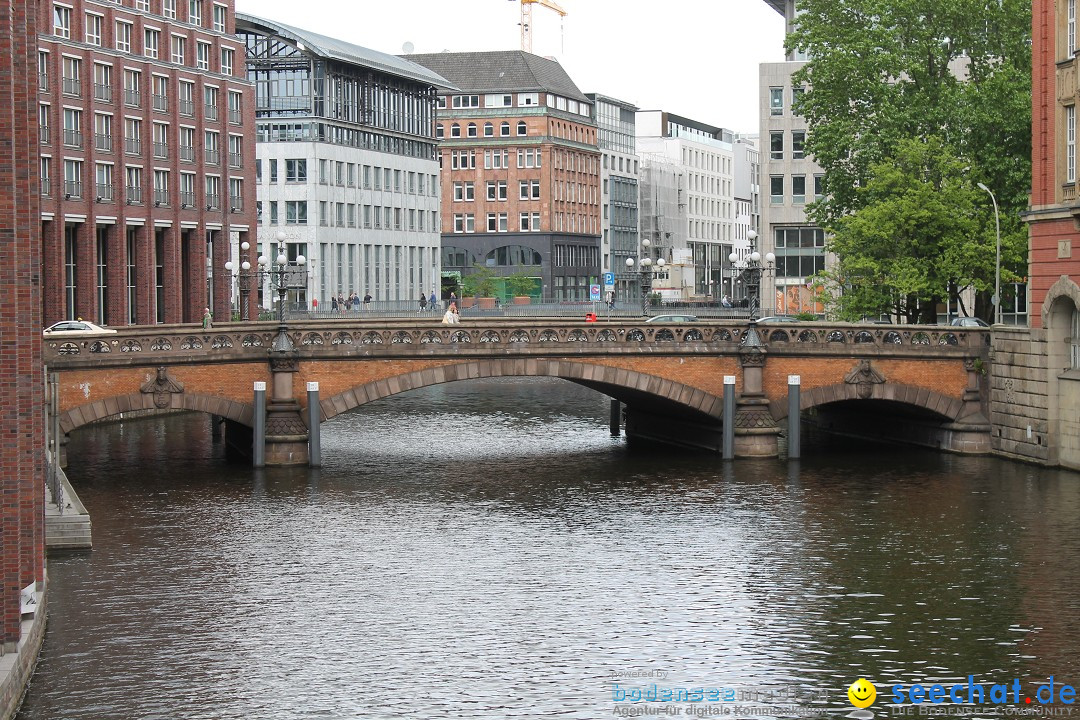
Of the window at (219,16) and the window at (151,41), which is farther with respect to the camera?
the window at (219,16)

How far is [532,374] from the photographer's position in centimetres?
6059

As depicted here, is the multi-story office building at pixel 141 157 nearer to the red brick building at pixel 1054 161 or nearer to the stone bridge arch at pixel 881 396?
the stone bridge arch at pixel 881 396

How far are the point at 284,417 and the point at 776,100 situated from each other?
217 feet

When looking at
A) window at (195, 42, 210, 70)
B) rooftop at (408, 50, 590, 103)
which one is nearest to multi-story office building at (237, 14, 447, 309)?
window at (195, 42, 210, 70)

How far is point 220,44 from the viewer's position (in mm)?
111125

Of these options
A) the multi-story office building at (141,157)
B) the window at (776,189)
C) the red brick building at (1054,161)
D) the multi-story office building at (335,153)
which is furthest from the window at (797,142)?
the red brick building at (1054,161)

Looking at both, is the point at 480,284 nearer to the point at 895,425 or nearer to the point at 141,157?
the point at 141,157

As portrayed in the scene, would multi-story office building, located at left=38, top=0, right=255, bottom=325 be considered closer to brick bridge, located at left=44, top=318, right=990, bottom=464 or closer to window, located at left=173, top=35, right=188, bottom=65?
window, located at left=173, top=35, right=188, bottom=65

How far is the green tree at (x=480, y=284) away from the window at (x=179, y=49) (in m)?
56.5

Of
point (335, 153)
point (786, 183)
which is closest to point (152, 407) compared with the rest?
point (786, 183)

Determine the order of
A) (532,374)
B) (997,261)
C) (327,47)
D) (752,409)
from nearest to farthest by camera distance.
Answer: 1. (532,374)
2. (752,409)
3. (997,261)
4. (327,47)

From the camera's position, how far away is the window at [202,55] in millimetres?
108750

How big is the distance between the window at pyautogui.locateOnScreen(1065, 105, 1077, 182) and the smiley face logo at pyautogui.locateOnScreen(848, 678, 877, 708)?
3033cm

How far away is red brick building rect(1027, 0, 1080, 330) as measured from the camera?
56344 millimetres
